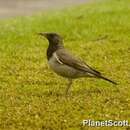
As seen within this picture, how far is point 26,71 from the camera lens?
12.7 metres

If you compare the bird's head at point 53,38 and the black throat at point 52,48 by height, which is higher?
the bird's head at point 53,38

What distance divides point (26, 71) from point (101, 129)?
4.35 metres

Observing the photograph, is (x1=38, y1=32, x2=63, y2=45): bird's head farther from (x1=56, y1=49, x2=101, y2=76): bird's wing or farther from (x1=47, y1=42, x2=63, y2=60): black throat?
(x1=56, y1=49, x2=101, y2=76): bird's wing

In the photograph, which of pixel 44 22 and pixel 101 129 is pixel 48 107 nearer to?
pixel 101 129

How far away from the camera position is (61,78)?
39.8 ft

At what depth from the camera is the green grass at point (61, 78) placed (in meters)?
9.20

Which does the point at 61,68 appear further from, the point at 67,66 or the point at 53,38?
the point at 53,38

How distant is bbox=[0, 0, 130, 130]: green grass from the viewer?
9203 millimetres

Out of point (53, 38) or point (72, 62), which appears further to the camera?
point (53, 38)

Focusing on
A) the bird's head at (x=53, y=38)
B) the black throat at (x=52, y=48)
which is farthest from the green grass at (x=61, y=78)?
the bird's head at (x=53, y=38)

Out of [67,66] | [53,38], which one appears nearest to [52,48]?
[53,38]

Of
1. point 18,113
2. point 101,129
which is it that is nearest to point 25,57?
point 18,113

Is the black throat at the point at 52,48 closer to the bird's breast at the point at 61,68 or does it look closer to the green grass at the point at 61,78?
the bird's breast at the point at 61,68

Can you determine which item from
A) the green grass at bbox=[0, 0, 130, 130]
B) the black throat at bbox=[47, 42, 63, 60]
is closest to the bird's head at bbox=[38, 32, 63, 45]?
the black throat at bbox=[47, 42, 63, 60]
